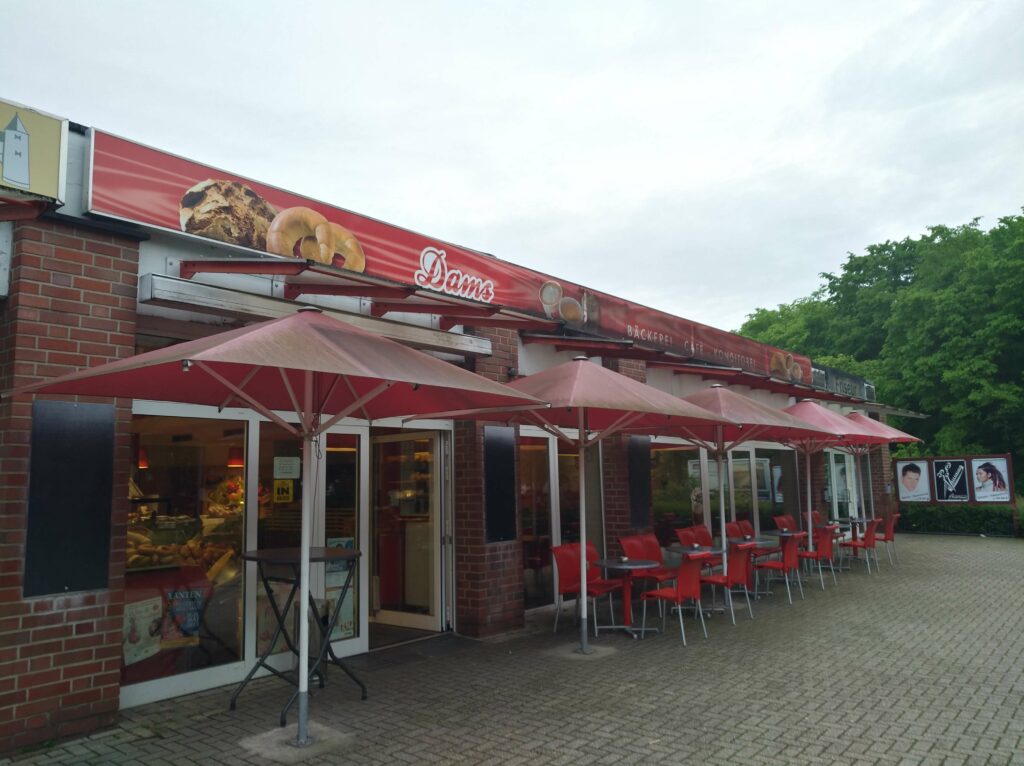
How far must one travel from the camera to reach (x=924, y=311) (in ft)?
87.7

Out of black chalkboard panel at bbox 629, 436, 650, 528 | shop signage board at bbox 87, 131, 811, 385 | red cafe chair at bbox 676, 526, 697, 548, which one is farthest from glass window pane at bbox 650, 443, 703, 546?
shop signage board at bbox 87, 131, 811, 385

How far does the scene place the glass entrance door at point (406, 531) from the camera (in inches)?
293

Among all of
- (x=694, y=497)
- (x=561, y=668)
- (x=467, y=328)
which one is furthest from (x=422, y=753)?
(x=694, y=497)

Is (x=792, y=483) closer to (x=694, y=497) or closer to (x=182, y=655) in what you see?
(x=694, y=497)

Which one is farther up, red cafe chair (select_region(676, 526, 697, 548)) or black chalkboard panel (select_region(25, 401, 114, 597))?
black chalkboard panel (select_region(25, 401, 114, 597))

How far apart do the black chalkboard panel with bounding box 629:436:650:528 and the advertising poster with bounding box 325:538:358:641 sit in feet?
13.3

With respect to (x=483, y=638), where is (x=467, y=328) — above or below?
above

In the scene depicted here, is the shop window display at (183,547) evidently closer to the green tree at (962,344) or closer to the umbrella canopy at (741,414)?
the umbrella canopy at (741,414)

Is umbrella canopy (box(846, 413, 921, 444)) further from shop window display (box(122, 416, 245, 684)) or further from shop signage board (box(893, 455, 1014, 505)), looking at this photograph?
shop window display (box(122, 416, 245, 684))

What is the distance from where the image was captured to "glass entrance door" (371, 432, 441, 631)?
7.43 metres

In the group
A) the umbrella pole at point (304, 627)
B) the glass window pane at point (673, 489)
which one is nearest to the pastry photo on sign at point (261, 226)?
the umbrella pole at point (304, 627)

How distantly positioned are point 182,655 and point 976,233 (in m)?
32.6

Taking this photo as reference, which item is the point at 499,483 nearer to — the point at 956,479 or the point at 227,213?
the point at 227,213

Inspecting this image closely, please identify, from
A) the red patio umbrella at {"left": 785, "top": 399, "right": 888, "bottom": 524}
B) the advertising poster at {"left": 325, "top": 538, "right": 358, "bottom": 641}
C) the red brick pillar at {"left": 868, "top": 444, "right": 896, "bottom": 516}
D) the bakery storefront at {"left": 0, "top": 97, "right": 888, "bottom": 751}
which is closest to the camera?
the bakery storefront at {"left": 0, "top": 97, "right": 888, "bottom": 751}
